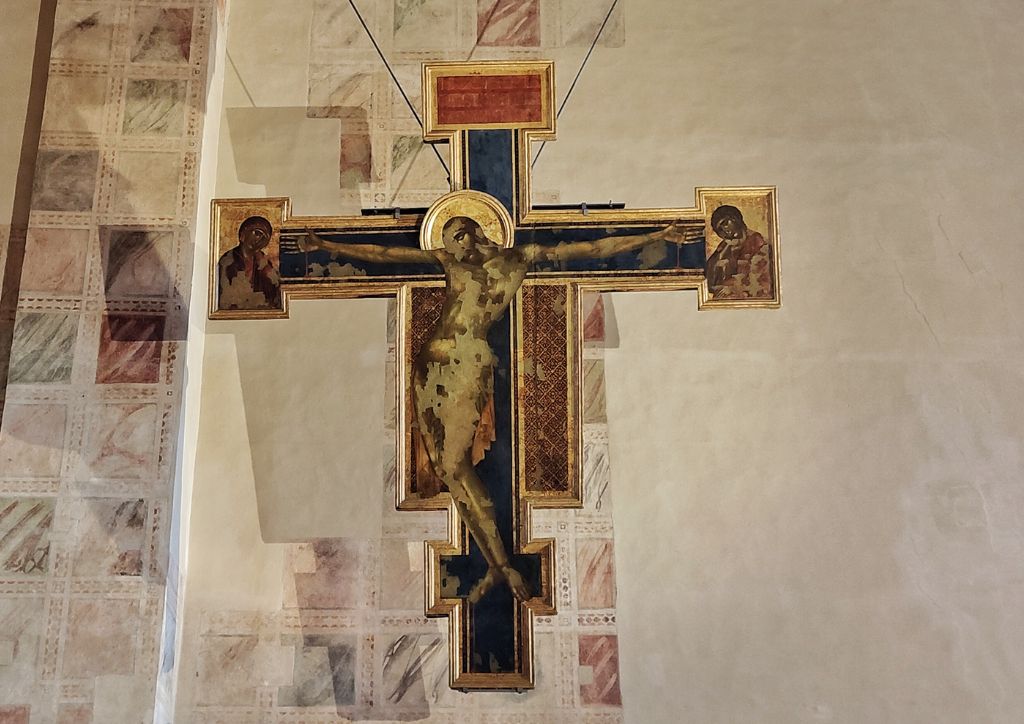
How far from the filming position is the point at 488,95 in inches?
213

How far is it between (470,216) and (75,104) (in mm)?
1980

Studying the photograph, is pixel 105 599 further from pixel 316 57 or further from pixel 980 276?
pixel 980 276

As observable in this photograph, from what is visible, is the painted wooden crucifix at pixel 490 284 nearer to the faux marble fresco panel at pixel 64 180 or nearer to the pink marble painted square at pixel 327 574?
the pink marble painted square at pixel 327 574

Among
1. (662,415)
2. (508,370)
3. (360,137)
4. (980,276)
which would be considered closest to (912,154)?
(980,276)

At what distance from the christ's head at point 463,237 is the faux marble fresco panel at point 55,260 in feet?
5.57

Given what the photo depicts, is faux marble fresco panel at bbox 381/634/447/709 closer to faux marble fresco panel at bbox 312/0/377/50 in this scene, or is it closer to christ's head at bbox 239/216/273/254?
christ's head at bbox 239/216/273/254

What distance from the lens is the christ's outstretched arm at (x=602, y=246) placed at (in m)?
5.20

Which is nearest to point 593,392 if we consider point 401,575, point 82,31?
point 401,575

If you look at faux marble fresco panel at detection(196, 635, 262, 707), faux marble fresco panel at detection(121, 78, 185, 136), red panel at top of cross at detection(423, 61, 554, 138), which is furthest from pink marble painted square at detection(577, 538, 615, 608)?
faux marble fresco panel at detection(121, 78, 185, 136)

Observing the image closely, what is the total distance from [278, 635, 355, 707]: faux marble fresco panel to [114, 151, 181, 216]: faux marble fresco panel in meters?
2.11

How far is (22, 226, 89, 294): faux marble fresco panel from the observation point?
488 centimetres

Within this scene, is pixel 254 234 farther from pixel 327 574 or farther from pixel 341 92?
pixel 327 574

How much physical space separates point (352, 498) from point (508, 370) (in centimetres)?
96

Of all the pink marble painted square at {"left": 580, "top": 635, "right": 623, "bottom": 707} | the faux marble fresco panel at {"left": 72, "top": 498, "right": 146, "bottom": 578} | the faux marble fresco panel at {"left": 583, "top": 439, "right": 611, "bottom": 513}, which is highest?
the faux marble fresco panel at {"left": 583, "top": 439, "right": 611, "bottom": 513}
